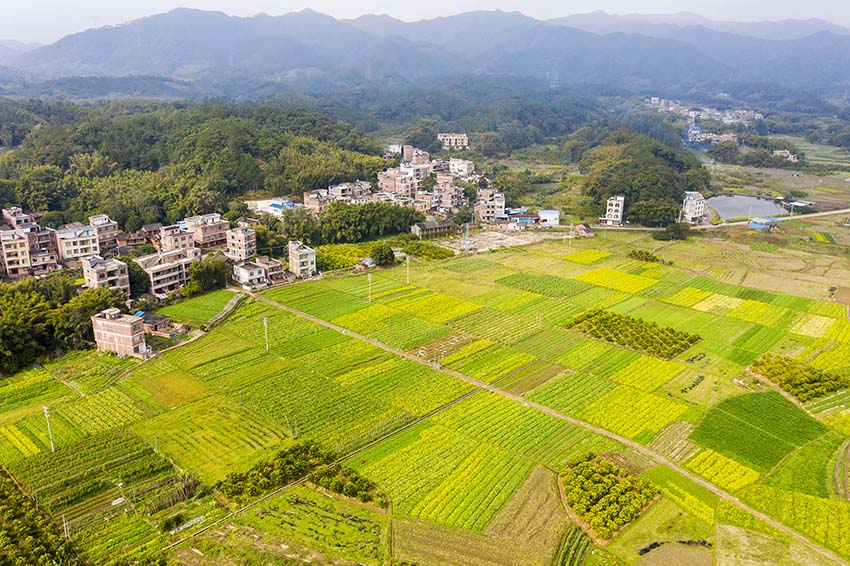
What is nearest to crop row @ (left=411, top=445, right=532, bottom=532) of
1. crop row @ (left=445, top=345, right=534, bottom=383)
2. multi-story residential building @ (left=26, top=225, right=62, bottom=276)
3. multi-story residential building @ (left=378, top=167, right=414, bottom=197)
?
crop row @ (left=445, top=345, right=534, bottom=383)

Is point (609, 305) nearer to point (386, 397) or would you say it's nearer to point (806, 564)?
point (386, 397)

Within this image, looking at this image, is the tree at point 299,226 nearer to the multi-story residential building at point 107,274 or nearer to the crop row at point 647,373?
the multi-story residential building at point 107,274

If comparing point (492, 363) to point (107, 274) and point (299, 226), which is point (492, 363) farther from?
point (299, 226)

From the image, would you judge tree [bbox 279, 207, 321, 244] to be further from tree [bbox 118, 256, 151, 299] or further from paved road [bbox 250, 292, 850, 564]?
paved road [bbox 250, 292, 850, 564]

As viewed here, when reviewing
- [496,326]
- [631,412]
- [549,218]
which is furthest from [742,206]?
[631,412]

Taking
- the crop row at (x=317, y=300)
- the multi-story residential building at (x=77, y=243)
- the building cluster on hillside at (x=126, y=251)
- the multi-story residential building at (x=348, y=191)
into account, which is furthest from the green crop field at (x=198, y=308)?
the multi-story residential building at (x=348, y=191)

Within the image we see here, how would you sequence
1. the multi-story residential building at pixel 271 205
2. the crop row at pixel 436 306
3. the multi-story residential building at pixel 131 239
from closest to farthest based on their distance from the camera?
the crop row at pixel 436 306 → the multi-story residential building at pixel 131 239 → the multi-story residential building at pixel 271 205
